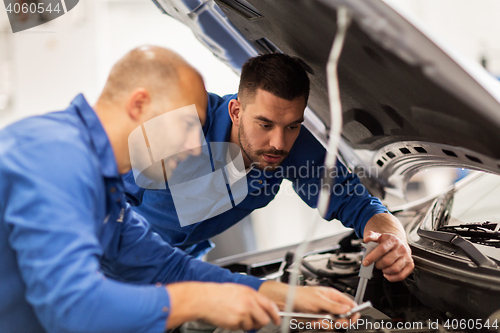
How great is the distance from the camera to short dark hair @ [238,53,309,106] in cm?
114

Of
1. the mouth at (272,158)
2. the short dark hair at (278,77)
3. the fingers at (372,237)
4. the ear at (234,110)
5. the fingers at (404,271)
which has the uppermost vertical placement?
the short dark hair at (278,77)

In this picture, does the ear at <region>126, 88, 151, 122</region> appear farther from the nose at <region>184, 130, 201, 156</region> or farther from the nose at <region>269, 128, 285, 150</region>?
the nose at <region>269, 128, 285, 150</region>

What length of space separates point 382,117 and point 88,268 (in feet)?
2.85

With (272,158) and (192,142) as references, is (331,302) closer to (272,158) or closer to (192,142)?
(192,142)

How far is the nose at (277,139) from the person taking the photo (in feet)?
3.82

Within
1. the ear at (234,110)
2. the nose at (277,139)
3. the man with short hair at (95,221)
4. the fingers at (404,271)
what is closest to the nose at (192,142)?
the man with short hair at (95,221)

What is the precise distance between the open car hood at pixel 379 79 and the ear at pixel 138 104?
1.20 ft

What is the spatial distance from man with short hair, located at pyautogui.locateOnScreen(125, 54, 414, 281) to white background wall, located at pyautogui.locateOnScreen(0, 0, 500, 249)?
0.95 meters

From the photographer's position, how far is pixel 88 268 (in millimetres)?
565

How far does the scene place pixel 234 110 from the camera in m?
1.33

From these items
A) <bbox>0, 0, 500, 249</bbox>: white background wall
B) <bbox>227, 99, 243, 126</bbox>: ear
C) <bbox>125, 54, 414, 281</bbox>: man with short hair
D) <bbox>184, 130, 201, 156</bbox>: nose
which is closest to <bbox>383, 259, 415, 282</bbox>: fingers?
<bbox>125, 54, 414, 281</bbox>: man with short hair

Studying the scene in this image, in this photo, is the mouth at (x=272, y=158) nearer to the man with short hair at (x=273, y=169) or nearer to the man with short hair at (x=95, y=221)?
the man with short hair at (x=273, y=169)

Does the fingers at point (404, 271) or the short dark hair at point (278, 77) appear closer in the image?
the fingers at point (404, 271)

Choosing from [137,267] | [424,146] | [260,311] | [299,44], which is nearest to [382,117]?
[424,146]
